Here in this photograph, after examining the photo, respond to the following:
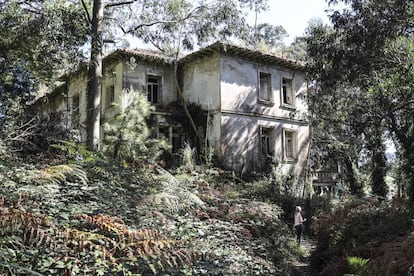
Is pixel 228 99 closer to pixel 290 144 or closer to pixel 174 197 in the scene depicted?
pixel 290 144

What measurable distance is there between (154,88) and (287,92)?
738 cm

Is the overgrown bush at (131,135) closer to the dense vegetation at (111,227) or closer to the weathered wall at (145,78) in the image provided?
the weathered wall at (145,78)

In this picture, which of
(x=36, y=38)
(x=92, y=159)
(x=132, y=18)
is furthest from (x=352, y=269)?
(x=132, y=18)

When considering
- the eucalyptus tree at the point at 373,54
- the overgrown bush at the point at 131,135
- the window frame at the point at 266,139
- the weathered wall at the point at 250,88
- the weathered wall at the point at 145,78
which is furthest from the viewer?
the window frame at the point at 266,139

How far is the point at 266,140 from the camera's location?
21.3 meters

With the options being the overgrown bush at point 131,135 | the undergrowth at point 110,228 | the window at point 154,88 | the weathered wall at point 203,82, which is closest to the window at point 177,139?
the weathered wall at point 203,82

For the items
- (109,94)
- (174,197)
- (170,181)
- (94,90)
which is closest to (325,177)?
(109,94)

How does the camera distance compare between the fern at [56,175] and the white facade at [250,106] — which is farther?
the white facade at [250,106]

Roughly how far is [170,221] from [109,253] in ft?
6.08

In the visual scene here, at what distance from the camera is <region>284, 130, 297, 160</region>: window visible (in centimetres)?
2210

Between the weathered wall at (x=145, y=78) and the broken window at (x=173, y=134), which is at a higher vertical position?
the weathered wall at (x=145, y=78)

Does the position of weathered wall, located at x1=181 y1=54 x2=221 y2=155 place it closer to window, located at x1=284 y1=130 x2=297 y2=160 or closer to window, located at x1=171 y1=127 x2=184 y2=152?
window, located at x1=171 y1=127 x2=184 y2=152

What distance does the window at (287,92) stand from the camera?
22.5m

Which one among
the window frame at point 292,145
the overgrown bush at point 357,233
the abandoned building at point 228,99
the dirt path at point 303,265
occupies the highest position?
the abandoned building at point 228,99
